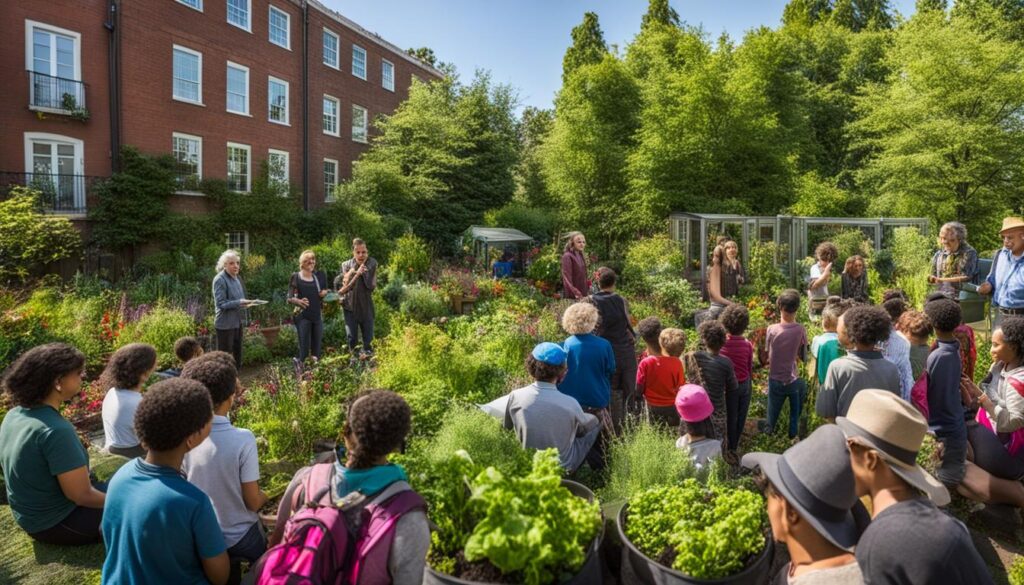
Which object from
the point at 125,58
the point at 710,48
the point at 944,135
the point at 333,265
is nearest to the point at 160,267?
the point at 333,265

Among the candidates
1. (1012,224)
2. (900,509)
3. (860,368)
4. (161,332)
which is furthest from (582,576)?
(161,332)

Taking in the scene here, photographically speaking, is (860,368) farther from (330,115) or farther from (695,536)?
(330,115)

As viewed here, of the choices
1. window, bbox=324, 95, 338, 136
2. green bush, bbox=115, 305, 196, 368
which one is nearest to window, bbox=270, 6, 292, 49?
window, bbox=324, 95, 338, 136

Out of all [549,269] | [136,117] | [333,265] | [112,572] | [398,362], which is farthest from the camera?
[136,117]

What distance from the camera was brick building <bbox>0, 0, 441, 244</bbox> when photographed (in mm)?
14438

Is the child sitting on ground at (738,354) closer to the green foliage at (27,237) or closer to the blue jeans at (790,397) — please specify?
the blue jeans at (790,397)

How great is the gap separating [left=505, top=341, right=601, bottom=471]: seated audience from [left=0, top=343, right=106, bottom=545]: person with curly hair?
260cm

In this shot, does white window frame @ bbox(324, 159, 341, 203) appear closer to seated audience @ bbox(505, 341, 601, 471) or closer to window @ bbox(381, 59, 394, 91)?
window @ bbox(381, 59, 394, 91)

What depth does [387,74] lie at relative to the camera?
2898cm

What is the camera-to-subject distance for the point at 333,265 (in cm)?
1538

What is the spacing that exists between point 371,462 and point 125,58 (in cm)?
1860

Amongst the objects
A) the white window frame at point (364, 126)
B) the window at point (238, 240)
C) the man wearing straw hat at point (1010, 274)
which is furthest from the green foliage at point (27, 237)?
the man wearing straw hat at point (1010, 274)

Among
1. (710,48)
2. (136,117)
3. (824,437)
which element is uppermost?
(710,48)

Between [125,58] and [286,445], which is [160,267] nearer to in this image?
[125,58]
